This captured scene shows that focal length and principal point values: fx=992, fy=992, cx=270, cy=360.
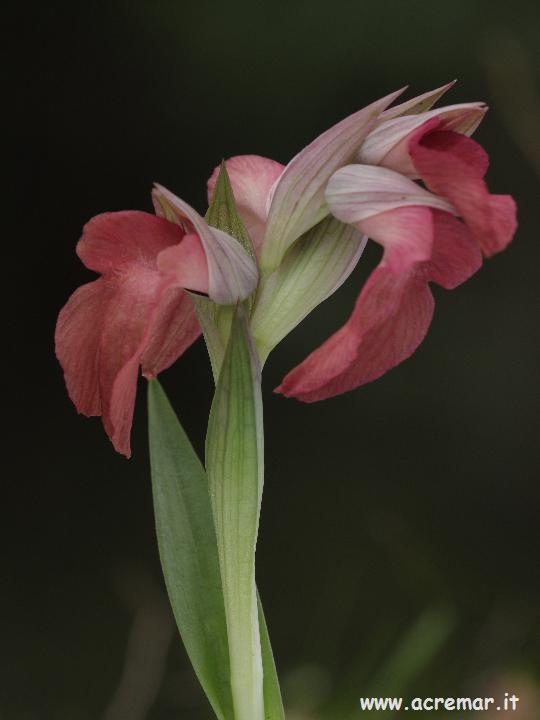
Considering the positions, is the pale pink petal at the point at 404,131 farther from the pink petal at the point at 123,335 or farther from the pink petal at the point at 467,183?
the pink petal at the point at 123,335

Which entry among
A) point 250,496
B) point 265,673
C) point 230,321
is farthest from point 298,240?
point 265,673

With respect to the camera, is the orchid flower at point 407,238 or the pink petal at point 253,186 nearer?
the orchid flower at point 407,238

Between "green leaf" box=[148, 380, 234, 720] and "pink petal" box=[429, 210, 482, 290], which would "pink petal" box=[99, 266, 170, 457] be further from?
"pink petal" box=[429, 210, 482, 290]

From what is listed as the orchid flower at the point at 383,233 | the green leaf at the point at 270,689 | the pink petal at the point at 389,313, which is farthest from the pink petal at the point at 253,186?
the green leaf at the point at 270,689

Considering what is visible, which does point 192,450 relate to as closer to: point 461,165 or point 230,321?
point 230,321

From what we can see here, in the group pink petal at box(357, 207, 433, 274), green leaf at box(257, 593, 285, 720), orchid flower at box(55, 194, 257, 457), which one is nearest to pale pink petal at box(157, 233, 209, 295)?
orchid flower at box(55, 194, 257, 457)

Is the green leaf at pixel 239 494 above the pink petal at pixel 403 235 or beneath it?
beneath
